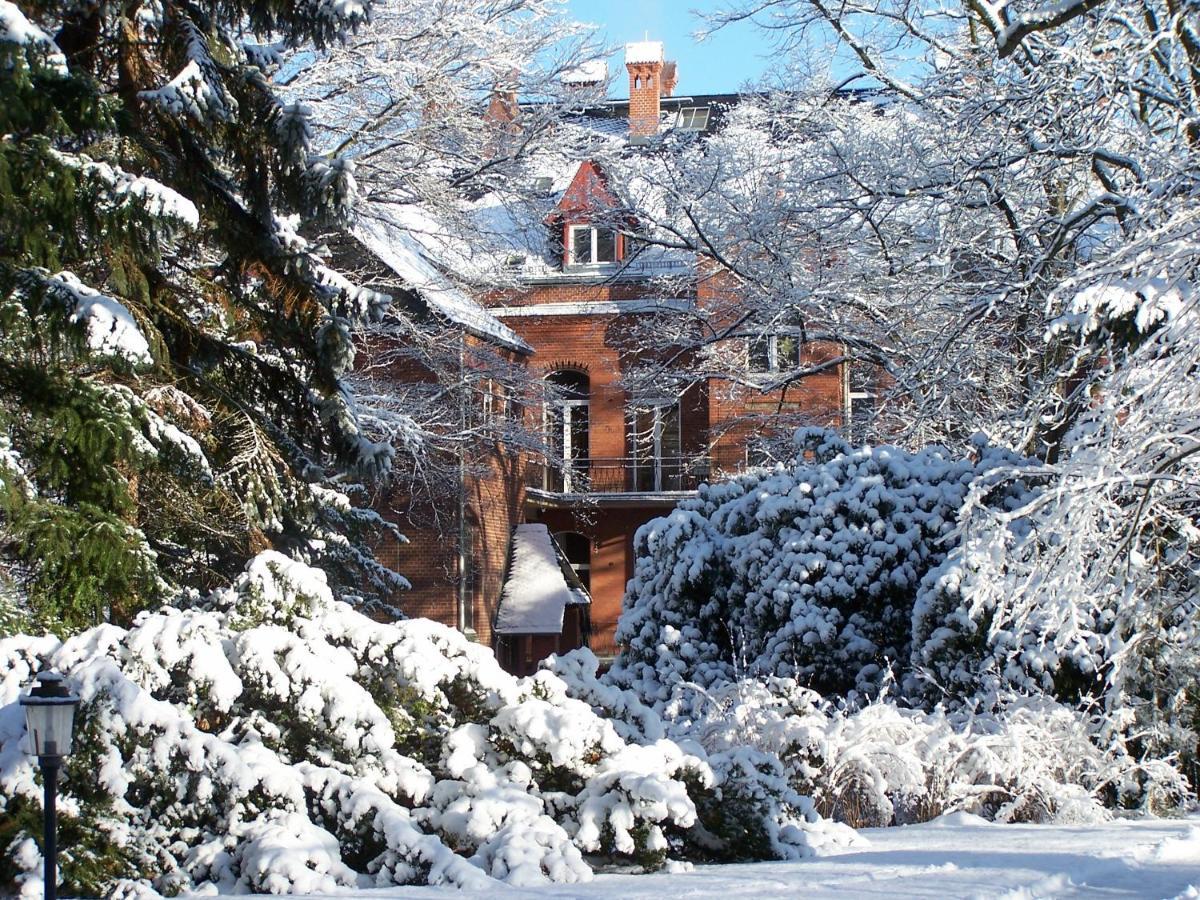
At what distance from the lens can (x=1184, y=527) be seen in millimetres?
9797

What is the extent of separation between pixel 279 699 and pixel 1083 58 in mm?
9253

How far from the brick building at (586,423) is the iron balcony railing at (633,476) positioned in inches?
2.0

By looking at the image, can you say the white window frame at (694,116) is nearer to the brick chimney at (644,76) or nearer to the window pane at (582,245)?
the brick chimney at (644,76)

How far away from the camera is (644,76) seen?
33.3 meters

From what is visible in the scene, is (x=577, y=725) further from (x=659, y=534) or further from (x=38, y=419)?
(x=659, y=534)

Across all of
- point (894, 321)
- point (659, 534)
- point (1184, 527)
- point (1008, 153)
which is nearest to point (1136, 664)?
point (1184, 527)

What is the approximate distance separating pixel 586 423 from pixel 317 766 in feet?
82.1

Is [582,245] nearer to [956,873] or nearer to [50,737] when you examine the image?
[956,873]

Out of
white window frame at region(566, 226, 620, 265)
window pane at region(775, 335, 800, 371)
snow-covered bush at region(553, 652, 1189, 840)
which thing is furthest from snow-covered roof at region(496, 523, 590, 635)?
snow-covered bush at region(553, 652, 1189, 840)

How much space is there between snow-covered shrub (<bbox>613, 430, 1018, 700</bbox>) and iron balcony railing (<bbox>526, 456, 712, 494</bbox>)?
17.0 m

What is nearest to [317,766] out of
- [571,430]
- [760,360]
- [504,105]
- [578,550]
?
[504,105]

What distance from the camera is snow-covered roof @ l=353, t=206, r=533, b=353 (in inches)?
667

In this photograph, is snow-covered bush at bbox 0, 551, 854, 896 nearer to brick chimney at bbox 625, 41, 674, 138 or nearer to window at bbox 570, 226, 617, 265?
window at bbox 570, 226, 617, 265

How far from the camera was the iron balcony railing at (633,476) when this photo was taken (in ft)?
100
